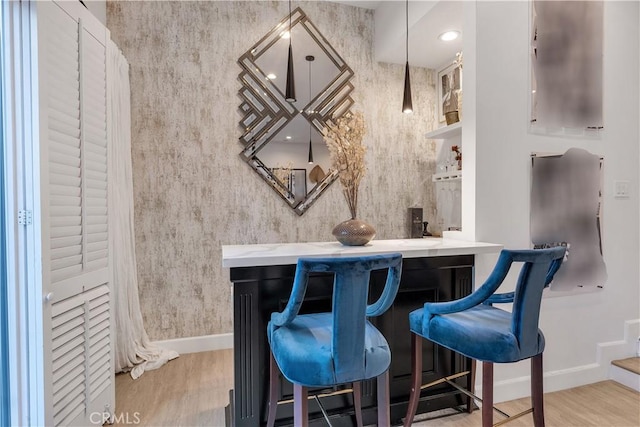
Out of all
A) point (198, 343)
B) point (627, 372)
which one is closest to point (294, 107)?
point (198, 343)

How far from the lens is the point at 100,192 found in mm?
1856

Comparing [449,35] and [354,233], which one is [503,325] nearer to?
[354,233]

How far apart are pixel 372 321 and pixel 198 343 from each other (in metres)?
1.76

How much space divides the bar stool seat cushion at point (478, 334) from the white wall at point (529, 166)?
25.1 inches

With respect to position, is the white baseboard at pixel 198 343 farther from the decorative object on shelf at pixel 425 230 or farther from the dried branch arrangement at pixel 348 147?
the decorative object on shelf at pixel 425 230

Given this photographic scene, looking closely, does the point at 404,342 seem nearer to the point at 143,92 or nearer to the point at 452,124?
the point at 452,124

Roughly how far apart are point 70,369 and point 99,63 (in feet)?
5.29

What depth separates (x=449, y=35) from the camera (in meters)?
2.79

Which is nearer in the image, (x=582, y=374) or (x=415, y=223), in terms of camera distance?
(x=582, y=374)

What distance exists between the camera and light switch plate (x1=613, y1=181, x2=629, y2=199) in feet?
8.00

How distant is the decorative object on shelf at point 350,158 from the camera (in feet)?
5.94

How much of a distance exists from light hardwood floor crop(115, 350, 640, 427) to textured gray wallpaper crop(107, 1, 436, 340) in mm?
492

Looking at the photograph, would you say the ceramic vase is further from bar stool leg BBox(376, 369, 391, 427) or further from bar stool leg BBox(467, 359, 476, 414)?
bar stool leg BBox(467, 359, 476, 414)

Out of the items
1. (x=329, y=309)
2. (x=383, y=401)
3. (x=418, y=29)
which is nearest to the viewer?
(x=383, y=401)
